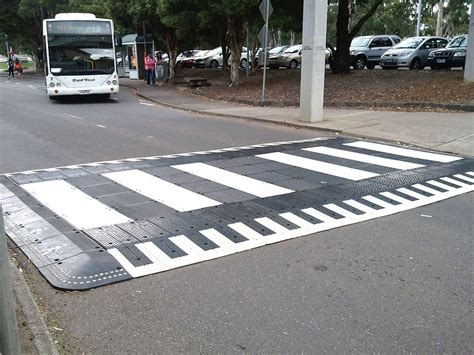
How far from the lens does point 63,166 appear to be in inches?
353

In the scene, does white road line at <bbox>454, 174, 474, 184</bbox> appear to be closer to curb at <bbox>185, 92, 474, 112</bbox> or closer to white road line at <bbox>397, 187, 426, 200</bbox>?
white road line at <bbox>397, 187, 426, 200</bbox>

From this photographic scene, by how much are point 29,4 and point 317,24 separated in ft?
126

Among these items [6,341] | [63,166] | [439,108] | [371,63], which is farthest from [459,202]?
[371,63]

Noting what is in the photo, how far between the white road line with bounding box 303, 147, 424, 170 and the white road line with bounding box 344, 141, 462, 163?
0.68 meters

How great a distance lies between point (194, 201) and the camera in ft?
22.2

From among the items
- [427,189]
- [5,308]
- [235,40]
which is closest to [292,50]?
[235,40]

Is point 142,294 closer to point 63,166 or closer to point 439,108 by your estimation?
point 63,166

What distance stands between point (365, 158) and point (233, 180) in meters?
2.98

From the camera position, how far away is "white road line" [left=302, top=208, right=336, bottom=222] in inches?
239

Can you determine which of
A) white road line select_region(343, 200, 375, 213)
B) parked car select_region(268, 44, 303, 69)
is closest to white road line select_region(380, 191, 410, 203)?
white road line select_region(343, 200, 375, 213)

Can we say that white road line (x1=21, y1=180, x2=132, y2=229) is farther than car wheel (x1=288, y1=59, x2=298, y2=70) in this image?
No

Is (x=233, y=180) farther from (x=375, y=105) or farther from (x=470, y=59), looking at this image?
(x=470, y=59)

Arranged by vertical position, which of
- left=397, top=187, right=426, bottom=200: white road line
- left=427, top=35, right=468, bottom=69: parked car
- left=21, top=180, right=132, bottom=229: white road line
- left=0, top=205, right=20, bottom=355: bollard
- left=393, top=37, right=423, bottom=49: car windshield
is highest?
left=393, top=37, right=423, bottom=49: car windshield

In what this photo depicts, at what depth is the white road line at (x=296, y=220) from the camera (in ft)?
19.3
